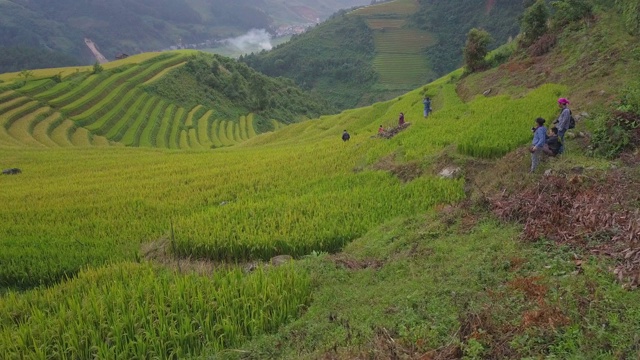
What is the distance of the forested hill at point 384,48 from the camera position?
99.5 m

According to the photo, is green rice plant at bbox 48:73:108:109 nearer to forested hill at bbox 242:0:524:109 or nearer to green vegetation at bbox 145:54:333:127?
green vegetation at bbox 145:54:333:127

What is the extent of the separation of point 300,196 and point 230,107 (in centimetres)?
6417

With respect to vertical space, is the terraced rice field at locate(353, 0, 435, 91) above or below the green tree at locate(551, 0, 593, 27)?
above

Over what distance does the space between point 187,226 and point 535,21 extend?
24473 millimetres

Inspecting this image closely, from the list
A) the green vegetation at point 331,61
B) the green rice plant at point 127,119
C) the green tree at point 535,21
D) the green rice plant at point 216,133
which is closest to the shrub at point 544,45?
the green tree at point 535,21

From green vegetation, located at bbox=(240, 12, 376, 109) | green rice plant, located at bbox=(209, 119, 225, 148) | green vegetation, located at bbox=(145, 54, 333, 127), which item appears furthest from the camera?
green vegetation, located at bbox=(240, 12, 376, 109)

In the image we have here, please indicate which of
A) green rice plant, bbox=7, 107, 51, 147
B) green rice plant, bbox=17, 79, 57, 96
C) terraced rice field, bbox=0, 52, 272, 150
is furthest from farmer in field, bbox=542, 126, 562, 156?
green rice plant, bbox=17, 79, 57, 96

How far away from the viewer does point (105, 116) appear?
161 feet

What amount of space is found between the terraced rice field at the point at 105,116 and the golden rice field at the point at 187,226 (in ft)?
62.8

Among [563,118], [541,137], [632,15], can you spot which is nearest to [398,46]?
[632,15]

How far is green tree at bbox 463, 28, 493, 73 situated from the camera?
28.8 metres

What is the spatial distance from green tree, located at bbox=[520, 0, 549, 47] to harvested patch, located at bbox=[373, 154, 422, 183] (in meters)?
17.6

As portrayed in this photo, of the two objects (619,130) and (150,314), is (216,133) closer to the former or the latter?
(619,130)

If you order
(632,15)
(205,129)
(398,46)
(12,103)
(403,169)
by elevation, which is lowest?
(403,169)
